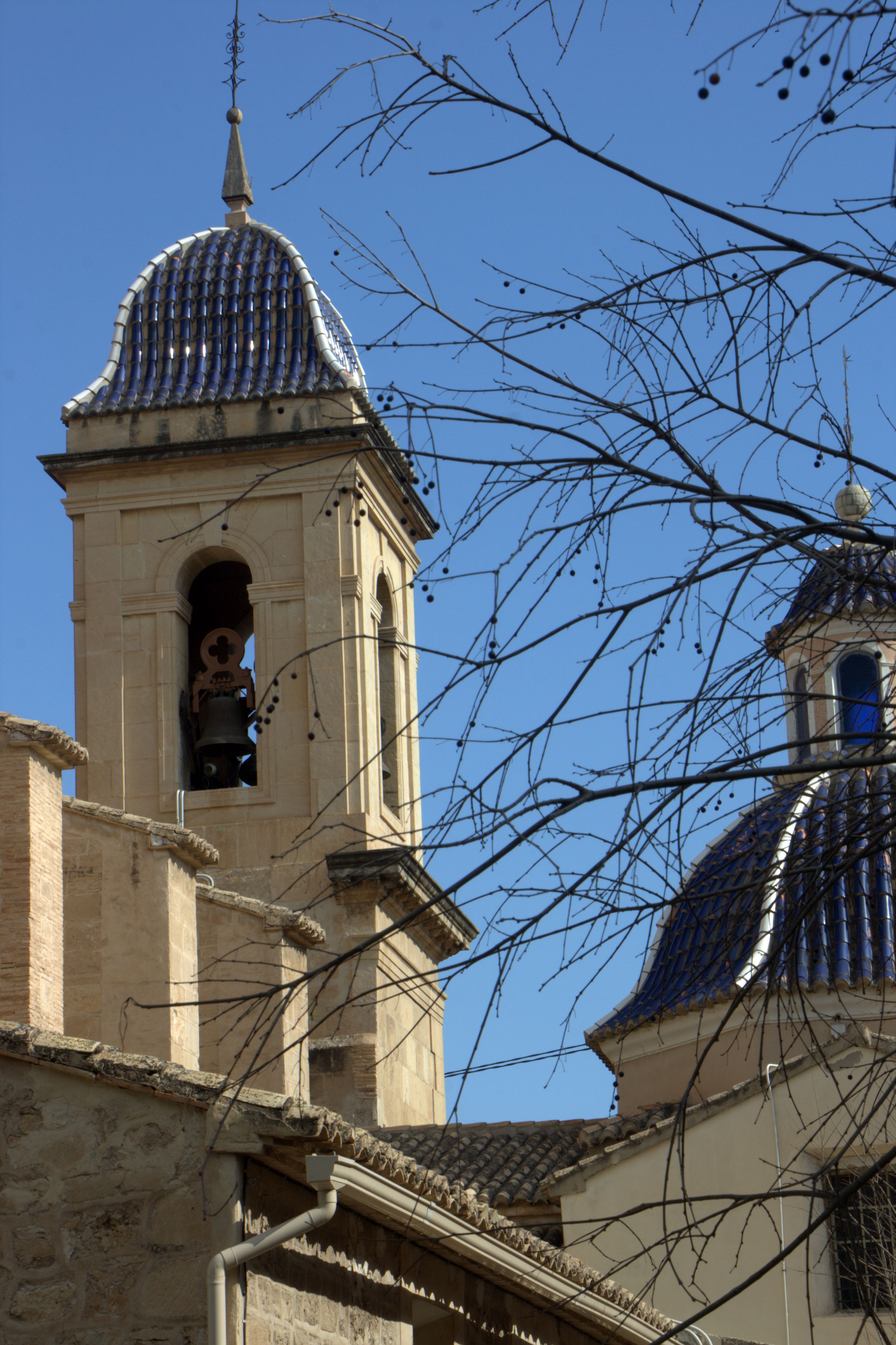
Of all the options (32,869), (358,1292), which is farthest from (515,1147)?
(358,1292)

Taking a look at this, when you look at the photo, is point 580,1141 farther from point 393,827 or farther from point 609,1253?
point 393,827

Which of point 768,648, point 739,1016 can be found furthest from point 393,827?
point 768,648

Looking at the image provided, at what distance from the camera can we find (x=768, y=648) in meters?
5.21

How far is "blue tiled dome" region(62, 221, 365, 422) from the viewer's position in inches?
847

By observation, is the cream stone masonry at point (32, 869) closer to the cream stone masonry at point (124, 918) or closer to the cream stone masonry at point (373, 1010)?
the cream stone masonry at point (124, 918)

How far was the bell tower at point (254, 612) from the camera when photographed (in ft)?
64.8

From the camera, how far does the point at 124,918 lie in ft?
41.8

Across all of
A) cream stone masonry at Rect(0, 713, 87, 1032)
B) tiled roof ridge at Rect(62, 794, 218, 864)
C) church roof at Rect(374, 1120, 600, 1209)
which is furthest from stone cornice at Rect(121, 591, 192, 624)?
cream stone masonry at Rect(0, 713, 87, 1032)

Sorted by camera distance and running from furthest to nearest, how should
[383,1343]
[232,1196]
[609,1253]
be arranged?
[609,1253] < [383,1343] < [232,1196]

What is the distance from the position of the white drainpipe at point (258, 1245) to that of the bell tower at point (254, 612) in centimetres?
1216

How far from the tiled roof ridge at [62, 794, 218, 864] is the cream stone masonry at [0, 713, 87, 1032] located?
1191mm

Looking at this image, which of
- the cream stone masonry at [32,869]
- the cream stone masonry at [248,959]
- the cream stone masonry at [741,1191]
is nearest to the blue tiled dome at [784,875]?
the cream stone masonry at [32,869]

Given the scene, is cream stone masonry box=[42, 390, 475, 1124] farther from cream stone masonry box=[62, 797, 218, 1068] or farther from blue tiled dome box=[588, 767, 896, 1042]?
blue tiled dome box=[588, 767, 896, 1042]

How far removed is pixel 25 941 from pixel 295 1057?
15.4 feet
